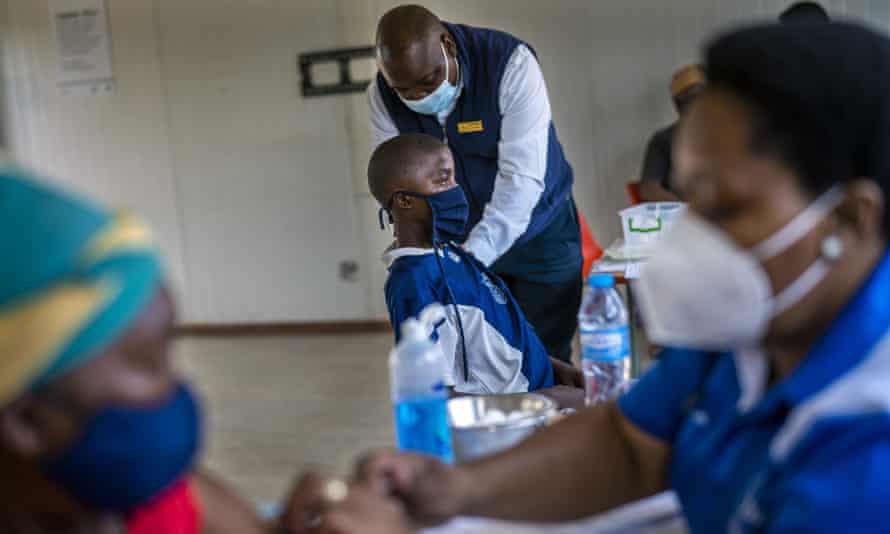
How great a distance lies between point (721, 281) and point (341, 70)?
4.62 m

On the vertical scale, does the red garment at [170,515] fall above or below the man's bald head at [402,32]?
below

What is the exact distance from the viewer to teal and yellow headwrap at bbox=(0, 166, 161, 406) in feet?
2.42

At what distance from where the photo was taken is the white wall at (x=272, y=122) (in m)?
5.11

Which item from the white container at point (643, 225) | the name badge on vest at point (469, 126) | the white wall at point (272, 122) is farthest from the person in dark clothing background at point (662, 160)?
the name badge on vest at point (469, 126)

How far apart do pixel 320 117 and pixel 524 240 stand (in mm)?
2696

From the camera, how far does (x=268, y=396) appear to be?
4578 mm

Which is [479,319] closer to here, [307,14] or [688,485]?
[688,485]

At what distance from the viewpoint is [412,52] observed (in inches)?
108

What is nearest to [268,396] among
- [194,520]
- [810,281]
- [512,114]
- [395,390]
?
[512,114]

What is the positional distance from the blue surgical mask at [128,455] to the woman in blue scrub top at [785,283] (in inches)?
12.3

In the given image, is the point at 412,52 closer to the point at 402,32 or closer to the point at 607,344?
the point at 402,32

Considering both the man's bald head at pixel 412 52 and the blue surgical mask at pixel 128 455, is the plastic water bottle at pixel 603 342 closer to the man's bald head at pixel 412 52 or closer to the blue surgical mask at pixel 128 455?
the blue surgical mask at pixel 128 455

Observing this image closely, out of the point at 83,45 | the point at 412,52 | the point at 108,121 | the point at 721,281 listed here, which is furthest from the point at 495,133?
the point at 83,45

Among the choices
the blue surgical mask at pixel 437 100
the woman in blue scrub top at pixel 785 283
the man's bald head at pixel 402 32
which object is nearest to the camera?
the woman in blue scrub top at pixel 785 283
